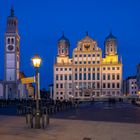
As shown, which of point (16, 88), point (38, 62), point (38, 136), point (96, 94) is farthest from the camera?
point (96, 94)

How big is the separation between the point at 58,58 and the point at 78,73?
12.3 m

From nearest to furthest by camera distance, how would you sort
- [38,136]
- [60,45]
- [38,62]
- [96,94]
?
[38,136] → [38,62] → [96,94] → [60,45]

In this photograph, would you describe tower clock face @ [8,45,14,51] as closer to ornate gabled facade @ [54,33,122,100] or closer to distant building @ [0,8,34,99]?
distant building @ [0,8,34,99]

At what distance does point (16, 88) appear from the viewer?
450ft

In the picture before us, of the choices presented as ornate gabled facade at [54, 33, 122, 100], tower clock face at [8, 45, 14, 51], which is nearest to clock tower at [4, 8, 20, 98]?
tower clock face at [8, 45, 14, 51]

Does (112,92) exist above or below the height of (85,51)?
below

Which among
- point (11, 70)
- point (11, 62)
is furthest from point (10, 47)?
point (11, 70)

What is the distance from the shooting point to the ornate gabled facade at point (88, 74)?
6225 inches

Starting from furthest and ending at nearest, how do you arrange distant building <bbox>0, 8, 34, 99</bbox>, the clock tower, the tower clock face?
the tower clock face, the clock tower, distant building <bbox>0, 8, 34, 99</bbox>

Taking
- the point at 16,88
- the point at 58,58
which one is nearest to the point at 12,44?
the point at 16,88

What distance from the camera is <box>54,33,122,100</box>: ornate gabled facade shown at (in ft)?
519

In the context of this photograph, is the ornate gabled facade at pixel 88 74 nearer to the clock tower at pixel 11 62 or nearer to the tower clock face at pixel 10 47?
the clock tower at pixel 11 62

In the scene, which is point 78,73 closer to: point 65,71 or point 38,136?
point 65,71

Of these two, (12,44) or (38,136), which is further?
(12,44)
